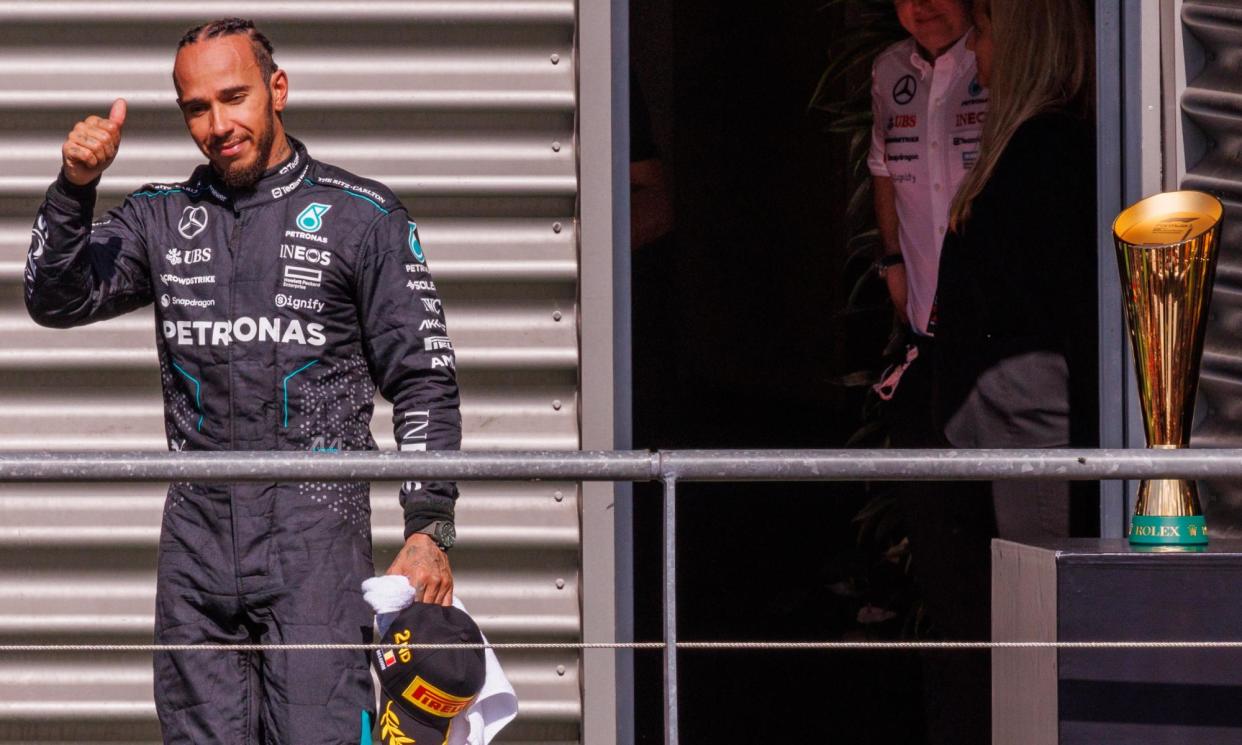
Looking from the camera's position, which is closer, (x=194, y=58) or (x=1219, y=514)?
(x=194, y=58)

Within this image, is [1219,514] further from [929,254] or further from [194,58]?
[194,58]

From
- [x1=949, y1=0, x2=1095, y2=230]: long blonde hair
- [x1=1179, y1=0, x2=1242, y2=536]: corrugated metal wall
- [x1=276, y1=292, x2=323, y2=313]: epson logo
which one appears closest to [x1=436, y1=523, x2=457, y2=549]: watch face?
[x1=276, y1=292, x2=323, y2=313]: epson logo

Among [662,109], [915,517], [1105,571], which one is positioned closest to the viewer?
[1105,571]

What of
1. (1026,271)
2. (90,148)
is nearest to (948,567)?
(1026,271)

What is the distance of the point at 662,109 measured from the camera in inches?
219

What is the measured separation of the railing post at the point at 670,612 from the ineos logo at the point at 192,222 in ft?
4.13

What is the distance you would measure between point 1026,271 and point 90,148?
199 centimetres

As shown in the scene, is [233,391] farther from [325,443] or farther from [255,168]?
[255,168]

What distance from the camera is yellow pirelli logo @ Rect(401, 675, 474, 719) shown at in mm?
2955

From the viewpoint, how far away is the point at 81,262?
124 inches

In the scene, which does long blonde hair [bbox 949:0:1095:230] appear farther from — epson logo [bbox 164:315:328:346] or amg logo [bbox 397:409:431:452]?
epson logo [bbox 164:315:328:346]

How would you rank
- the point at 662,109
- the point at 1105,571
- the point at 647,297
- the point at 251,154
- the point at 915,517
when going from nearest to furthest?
the point at 1105,571, the point at 251,154, the point at 915,517, the point at 647,297, the point at 662,109

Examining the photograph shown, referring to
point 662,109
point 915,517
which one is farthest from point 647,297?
point 915,517

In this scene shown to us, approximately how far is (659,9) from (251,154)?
235 cm
